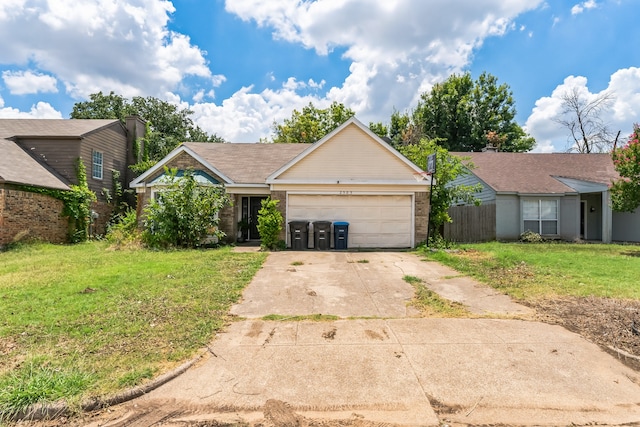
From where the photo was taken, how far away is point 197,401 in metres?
3.06

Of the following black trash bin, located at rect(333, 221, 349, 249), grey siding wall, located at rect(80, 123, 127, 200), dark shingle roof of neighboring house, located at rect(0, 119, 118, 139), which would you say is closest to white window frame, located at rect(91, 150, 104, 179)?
grey siding wall, located at rect(80, 123, 127, 200)

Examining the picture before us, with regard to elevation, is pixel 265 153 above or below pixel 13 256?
above

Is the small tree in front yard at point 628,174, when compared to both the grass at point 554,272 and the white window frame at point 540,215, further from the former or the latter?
the white window frame at point 540,215

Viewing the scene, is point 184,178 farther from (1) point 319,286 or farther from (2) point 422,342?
(2) point 422,342

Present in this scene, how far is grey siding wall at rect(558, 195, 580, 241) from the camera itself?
1652 cm

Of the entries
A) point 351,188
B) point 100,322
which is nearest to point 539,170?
point 351,188

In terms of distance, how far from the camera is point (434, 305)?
5895mm

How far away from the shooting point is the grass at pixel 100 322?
10.6 ft

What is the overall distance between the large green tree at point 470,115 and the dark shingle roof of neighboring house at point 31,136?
26.5m

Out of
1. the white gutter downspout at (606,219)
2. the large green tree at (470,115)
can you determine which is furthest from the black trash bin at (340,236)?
the large green tree at (470,115)

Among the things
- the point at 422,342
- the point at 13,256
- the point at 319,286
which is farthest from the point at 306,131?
the point at 422,342

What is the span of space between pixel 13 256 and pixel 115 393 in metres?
12.3

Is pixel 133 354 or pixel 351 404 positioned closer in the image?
pixel 351 404

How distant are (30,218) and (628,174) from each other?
2471 centimetres
